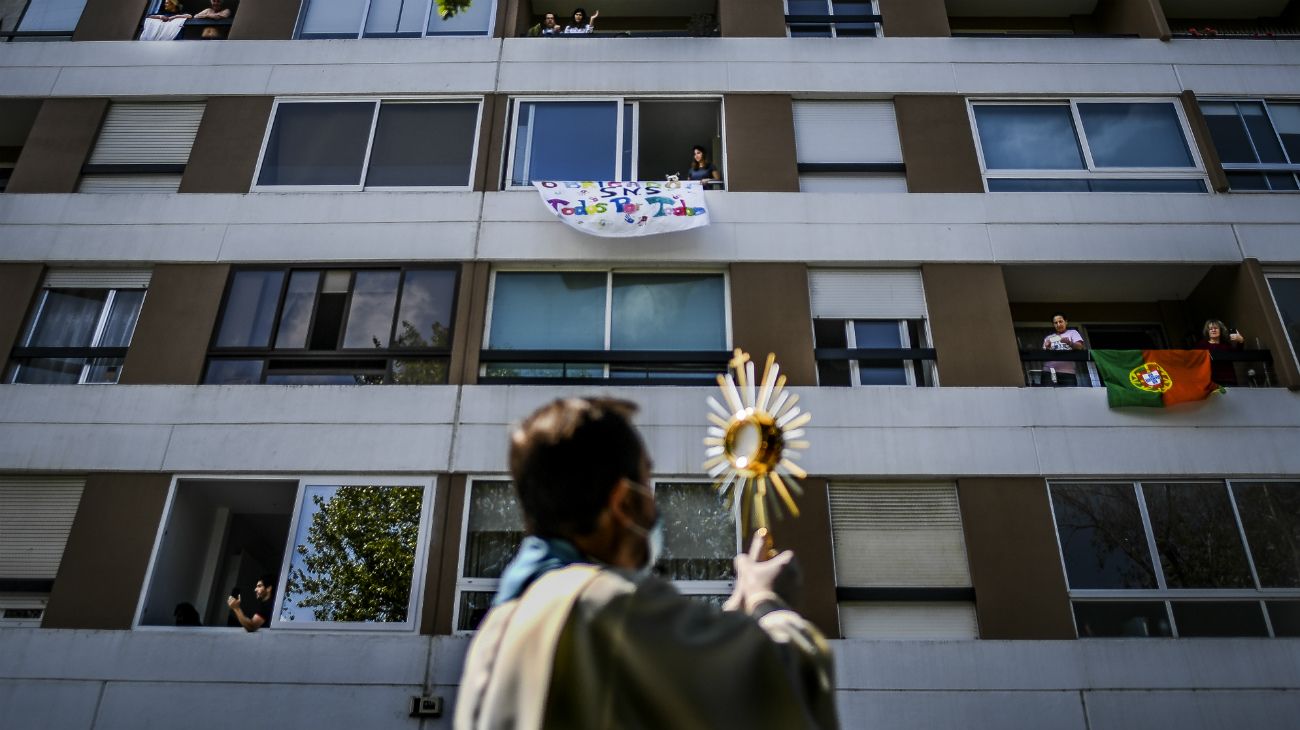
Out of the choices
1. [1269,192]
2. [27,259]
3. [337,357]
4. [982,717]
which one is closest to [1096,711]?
[982,717]

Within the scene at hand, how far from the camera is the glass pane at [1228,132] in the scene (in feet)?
43.6

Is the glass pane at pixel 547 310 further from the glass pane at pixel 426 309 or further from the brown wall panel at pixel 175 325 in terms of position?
the brown wall panel at pixel 175 325

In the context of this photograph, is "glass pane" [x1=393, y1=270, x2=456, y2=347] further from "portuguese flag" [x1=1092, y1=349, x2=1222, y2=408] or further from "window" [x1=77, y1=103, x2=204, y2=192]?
"portuguese flag" [x1=1092, y1=349, x2=1222, y2=408]

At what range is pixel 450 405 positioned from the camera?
36.5 ft

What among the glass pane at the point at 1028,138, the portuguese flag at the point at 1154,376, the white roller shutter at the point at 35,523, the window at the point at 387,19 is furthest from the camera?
the window at the point at 387,19

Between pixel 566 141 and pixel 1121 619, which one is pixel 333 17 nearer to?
pixel 566 141

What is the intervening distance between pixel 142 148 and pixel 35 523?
6.16 metres

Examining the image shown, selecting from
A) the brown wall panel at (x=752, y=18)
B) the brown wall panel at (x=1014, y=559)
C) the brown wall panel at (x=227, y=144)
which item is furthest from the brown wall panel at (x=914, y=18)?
the brown wall panel at (x=227, y=144)

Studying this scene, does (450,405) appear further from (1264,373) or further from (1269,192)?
(1269,192)

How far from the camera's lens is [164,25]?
569 inches

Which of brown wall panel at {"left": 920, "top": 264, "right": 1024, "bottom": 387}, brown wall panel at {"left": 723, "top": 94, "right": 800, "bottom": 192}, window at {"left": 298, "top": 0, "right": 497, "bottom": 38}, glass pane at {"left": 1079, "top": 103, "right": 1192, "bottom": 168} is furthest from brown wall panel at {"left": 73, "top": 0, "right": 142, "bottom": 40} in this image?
glass pane at {"left": 1079, "top": 103, "right": 1192, "bottom": 168}

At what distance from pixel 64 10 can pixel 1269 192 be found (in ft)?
67.2

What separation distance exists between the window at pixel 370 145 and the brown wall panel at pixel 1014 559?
8743 mm

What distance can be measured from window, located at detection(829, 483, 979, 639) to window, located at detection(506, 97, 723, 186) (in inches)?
237
